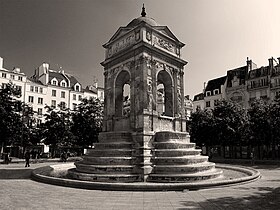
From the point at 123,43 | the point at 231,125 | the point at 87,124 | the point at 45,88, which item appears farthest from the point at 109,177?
the point at 45,88

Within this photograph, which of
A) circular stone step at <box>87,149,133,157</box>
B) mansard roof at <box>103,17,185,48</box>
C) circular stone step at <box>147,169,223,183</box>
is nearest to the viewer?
circular stone step at <box>147,169,223,183</box>

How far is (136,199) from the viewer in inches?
388

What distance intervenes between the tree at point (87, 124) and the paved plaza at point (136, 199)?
3153cm

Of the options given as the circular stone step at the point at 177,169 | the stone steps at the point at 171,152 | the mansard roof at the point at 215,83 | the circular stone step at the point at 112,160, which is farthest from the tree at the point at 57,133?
the mansard roof at the point at 215,83

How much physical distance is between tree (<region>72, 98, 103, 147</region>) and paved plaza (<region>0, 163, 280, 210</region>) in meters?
31.5

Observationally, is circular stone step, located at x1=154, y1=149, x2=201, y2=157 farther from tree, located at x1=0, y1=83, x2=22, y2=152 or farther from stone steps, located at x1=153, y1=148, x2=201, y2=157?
tree, located at x1=0, y1=83, x2=22, y2=152

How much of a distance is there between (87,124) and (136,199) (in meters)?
35.4

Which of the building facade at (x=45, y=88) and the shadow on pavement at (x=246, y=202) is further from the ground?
the building facade at (x=45, y=88)

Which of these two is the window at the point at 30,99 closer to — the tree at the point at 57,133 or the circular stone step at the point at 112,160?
the tree at the point at 57,133

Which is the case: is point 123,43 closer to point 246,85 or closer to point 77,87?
point 246,85

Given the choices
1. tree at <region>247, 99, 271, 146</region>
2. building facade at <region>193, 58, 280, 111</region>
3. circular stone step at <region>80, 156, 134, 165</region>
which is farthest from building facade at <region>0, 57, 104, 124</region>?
circular stone step at <region>80, 156, 134, 165</region>

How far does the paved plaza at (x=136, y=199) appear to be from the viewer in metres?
8.73

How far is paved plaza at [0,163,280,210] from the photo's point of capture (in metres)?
8.73

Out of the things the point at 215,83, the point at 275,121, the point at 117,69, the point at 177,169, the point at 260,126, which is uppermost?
the point at 215,83
